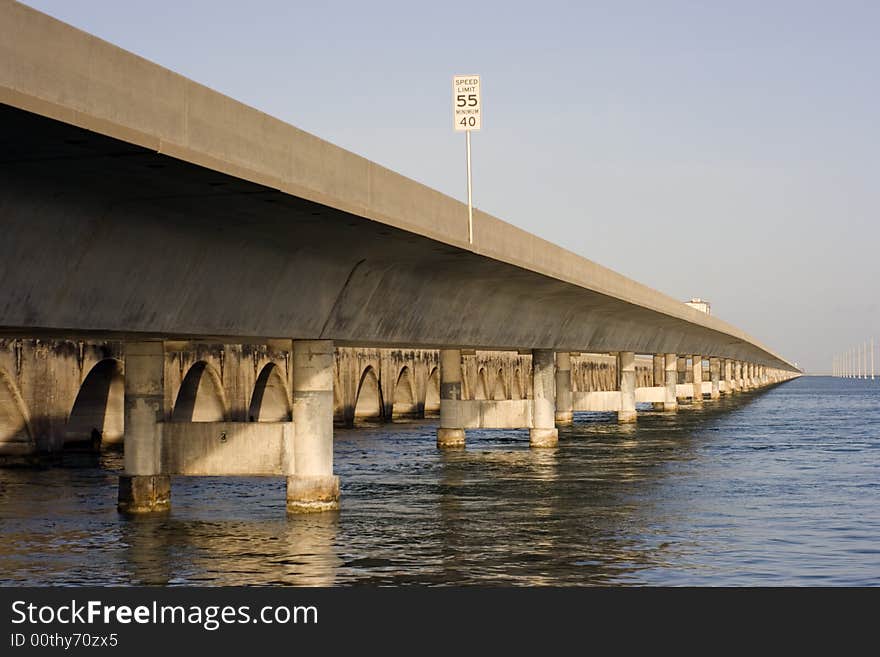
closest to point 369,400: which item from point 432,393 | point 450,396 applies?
point 432,393

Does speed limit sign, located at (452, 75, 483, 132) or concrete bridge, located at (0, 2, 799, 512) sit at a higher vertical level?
speed limit sign, located at (452, 75, 483, 132)

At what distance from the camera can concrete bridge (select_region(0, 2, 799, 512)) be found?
739 inches

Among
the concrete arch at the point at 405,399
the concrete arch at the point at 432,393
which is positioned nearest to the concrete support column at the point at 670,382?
the concrete arch at the point at 432,393

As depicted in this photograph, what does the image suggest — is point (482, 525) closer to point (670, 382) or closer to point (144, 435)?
point (144, 435)

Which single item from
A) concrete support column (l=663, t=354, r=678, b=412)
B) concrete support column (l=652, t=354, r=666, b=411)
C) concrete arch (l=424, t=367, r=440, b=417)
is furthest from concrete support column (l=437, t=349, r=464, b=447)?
concrete support column (l=652, t=354, r=666, b=411)

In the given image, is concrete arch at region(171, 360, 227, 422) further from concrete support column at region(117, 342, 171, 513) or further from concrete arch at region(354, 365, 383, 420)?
concrete arch at region(354, 365, 383, 420)

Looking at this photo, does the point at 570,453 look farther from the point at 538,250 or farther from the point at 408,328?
the point at 408,328

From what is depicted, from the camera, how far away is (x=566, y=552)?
88.8 feet

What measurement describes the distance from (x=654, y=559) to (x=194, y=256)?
36.3 feet

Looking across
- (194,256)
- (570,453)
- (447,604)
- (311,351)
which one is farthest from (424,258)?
(570,453)

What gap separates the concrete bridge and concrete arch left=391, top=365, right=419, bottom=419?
1214 inches

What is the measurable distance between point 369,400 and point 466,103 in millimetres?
53921

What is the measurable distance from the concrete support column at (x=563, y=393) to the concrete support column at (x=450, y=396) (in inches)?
855

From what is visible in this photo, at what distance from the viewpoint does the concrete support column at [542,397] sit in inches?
2386
